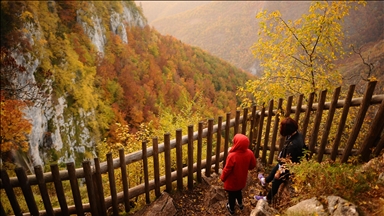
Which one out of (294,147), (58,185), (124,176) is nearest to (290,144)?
(294,147)

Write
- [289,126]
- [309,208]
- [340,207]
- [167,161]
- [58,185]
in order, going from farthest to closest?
[167,161] < [289,126] < [58,185] < [309,208] < [340,207]

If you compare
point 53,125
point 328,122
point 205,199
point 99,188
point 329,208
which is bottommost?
point 53,125

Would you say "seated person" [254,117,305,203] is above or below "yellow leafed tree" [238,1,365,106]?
below

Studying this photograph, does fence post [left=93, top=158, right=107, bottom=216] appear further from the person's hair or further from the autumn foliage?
the autumn foliage

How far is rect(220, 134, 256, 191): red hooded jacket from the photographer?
12.0 ft

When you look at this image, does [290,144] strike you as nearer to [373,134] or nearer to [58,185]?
[373,134]

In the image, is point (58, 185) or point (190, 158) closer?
point (58, 185)

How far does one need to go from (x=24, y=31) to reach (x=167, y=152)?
898 cm

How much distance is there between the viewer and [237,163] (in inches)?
146

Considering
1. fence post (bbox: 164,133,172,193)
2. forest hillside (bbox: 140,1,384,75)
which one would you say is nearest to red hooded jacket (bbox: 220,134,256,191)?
fence post (bbox: 164,133,172,193)

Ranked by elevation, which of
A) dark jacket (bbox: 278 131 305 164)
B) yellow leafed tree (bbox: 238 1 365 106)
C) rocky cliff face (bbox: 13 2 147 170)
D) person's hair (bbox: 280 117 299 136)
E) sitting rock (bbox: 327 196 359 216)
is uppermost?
yellow leafed tree (bbox: 238 1 365 106)

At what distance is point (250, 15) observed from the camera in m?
96.4

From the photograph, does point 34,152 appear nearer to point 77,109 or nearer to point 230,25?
point 77,109

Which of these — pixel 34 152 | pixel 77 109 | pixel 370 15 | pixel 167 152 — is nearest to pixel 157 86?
pixel 77 109
